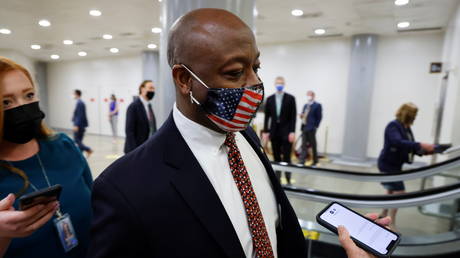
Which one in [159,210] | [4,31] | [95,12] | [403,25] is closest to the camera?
[159,210]

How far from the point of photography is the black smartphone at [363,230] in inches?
39.4

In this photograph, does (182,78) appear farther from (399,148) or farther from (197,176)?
(399,148)

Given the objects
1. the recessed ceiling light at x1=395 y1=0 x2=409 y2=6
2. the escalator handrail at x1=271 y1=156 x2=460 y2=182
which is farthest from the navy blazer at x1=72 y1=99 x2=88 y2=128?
the recessed ceiling light at x1=395 y1=0 x2=409 y2=6

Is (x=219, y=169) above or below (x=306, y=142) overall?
above

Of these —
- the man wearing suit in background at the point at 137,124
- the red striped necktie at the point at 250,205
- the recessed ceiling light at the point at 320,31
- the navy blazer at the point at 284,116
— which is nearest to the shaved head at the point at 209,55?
the red striped necktie at the point at 250,205

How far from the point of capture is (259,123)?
9609 mm

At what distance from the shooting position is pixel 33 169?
1272 mm

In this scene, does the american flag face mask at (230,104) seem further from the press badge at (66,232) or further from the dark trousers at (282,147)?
the dark trousers at (282,147)

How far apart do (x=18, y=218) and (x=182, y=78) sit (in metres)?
0.71

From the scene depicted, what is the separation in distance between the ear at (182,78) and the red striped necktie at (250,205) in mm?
247

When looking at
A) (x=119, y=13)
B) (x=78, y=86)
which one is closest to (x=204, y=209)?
(x=119, y=13)

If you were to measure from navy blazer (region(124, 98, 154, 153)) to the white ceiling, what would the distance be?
254cm

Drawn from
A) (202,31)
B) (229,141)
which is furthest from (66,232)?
(202,31)

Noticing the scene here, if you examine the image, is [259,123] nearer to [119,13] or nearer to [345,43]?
[345,43]
